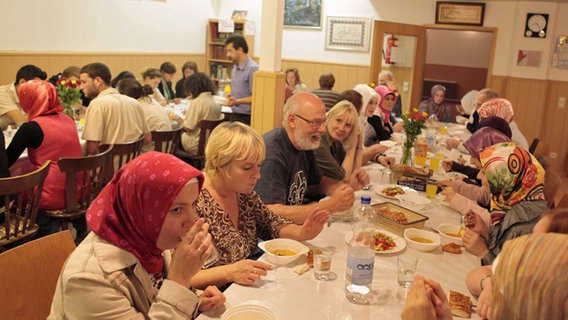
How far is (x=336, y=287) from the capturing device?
196 cm

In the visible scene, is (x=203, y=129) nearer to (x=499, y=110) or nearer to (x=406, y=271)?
(x=499, y=110)

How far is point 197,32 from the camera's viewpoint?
10.1 metres

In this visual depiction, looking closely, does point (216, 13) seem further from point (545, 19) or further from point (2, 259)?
point (2, 259)

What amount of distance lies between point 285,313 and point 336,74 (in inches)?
324

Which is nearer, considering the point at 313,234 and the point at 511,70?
the point at 313,234

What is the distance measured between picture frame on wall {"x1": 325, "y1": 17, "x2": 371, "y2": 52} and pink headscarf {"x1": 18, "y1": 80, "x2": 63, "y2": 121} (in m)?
6.80

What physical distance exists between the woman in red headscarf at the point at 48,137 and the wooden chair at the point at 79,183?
10cm

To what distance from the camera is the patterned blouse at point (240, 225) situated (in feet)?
7.04

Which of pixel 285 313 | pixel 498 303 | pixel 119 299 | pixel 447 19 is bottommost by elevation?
pixel 285 313

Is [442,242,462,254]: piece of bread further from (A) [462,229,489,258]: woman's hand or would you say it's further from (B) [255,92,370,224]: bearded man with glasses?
(B) [255,92,370,224]: bearded man with glasses

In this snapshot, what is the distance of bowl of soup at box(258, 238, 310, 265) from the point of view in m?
2.12

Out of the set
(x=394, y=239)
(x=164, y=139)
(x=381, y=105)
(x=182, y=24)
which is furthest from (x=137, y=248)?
(x=182, y=24)

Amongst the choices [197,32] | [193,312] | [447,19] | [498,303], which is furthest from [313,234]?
[197,32]

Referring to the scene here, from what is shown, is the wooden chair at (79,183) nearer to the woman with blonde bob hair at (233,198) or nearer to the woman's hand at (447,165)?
the woman with blonde bob hair at (233,198)
